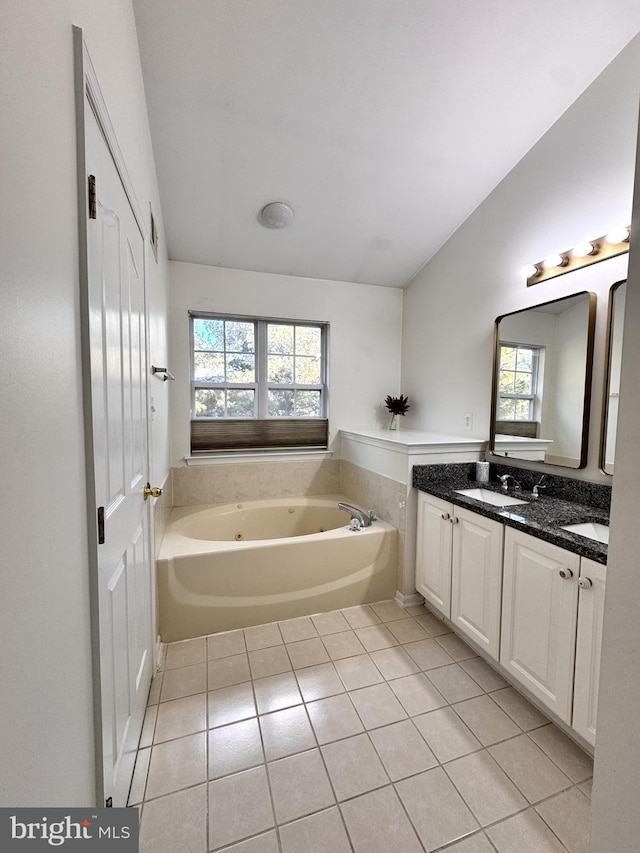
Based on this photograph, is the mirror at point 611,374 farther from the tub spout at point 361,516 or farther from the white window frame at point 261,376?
the white window frame at point 261,376

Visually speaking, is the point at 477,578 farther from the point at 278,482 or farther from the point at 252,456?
the point at 252,456

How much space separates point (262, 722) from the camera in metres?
1.52

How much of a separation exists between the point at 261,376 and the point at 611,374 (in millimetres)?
2425

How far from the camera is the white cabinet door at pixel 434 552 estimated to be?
6.85ft

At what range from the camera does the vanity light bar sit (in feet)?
5.64

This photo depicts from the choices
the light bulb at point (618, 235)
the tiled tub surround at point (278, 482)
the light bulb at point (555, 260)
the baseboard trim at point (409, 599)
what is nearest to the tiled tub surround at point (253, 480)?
the tiled tub surround at point (278, 482)

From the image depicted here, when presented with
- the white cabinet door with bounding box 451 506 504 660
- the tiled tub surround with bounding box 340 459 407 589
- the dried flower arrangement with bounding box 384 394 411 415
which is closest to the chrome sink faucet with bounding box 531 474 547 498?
the white cabinet door with bounding box 451 506 504 660

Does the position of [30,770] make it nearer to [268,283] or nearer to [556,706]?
[556,706]

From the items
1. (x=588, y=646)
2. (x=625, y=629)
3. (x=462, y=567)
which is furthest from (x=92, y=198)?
(x=462, y=567)

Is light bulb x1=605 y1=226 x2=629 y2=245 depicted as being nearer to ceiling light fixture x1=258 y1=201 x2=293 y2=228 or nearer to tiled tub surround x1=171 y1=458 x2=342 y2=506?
ceiling light fixture x1=258 y1=201 x2=293 y2=228

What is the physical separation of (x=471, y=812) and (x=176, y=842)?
94 centimetres

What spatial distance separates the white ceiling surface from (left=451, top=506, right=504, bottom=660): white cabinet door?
211 centimetres

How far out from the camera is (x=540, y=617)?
4.92 ft

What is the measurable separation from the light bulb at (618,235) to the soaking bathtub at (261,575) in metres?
2.00
